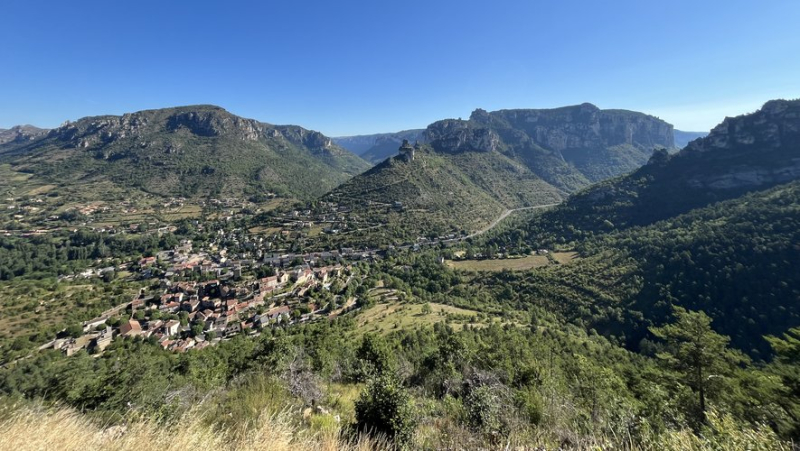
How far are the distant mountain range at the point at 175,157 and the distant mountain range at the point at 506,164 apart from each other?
45.8 meters

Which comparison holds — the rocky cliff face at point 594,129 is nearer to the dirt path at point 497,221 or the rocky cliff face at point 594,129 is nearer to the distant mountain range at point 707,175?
the dirt path at point 497,221

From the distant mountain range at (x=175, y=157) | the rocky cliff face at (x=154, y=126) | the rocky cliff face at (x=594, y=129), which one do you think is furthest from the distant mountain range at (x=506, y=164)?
the rocky cliff face at (x=154, y=126)

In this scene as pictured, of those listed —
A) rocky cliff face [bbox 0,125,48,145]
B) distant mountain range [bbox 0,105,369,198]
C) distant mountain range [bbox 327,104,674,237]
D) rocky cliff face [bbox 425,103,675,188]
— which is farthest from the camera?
rocky cliff face [bbox 0,125,48,145]

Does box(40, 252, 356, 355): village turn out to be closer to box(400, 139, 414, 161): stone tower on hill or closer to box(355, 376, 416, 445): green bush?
box(355, 376, 416, 445): green bush

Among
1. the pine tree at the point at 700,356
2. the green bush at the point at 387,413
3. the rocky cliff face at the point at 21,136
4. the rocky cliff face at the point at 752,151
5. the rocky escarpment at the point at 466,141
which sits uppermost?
the rocky cliff face at the point at 21,136

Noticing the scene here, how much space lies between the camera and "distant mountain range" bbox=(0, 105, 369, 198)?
110m

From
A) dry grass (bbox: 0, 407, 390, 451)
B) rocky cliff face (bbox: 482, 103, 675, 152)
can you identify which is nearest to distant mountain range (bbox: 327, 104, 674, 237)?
rocky cliff face (bbox: 482, 103, 675, 152)

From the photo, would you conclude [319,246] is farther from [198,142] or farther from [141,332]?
[198,142]

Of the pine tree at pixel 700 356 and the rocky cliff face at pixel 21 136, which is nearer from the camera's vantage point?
the pine tree at pixel 700 356

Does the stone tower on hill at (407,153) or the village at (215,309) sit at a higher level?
the stone tower on hill at (407,153)

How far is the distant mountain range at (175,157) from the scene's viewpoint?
110000mm

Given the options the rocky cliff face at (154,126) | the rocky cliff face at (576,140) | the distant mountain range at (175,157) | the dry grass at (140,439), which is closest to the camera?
the dry grass at (140,439)

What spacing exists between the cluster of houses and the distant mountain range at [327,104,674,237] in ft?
142

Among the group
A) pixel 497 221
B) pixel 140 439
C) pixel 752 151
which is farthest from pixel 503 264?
pixel 752 151
